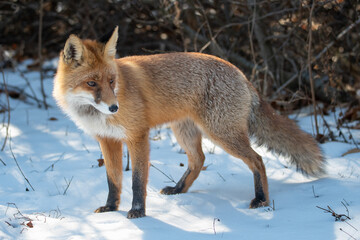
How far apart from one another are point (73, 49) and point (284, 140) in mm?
2172

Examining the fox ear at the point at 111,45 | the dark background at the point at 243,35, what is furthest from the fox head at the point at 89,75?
the dark background at the point at 243,35

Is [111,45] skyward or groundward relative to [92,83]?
skyward

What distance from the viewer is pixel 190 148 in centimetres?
429

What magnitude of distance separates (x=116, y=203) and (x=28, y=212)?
729 mm

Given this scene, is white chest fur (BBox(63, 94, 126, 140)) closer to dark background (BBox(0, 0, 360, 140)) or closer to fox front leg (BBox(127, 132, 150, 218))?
fox front leg (BBox(127, 132, 150, 218))

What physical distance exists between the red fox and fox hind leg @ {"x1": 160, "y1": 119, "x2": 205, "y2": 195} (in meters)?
0.01

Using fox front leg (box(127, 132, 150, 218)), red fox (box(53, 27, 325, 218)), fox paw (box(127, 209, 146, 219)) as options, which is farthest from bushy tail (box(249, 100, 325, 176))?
fox paw (box(127, 209, 146, 219))

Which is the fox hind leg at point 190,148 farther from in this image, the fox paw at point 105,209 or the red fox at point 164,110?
the fox paw at point 105,209

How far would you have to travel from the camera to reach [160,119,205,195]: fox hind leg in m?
4.19

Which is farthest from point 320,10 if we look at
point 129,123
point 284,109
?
point 129,123

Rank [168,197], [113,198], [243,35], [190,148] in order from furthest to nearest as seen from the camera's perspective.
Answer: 1. [243,35]
2. [190,148]
3. [168,197]
4. [113,198]

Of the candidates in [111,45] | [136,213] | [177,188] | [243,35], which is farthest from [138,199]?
[243,35]

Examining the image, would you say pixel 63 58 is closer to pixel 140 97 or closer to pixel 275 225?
pixel 140 97

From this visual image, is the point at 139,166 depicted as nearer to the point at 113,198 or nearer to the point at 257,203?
the point at 113,198
